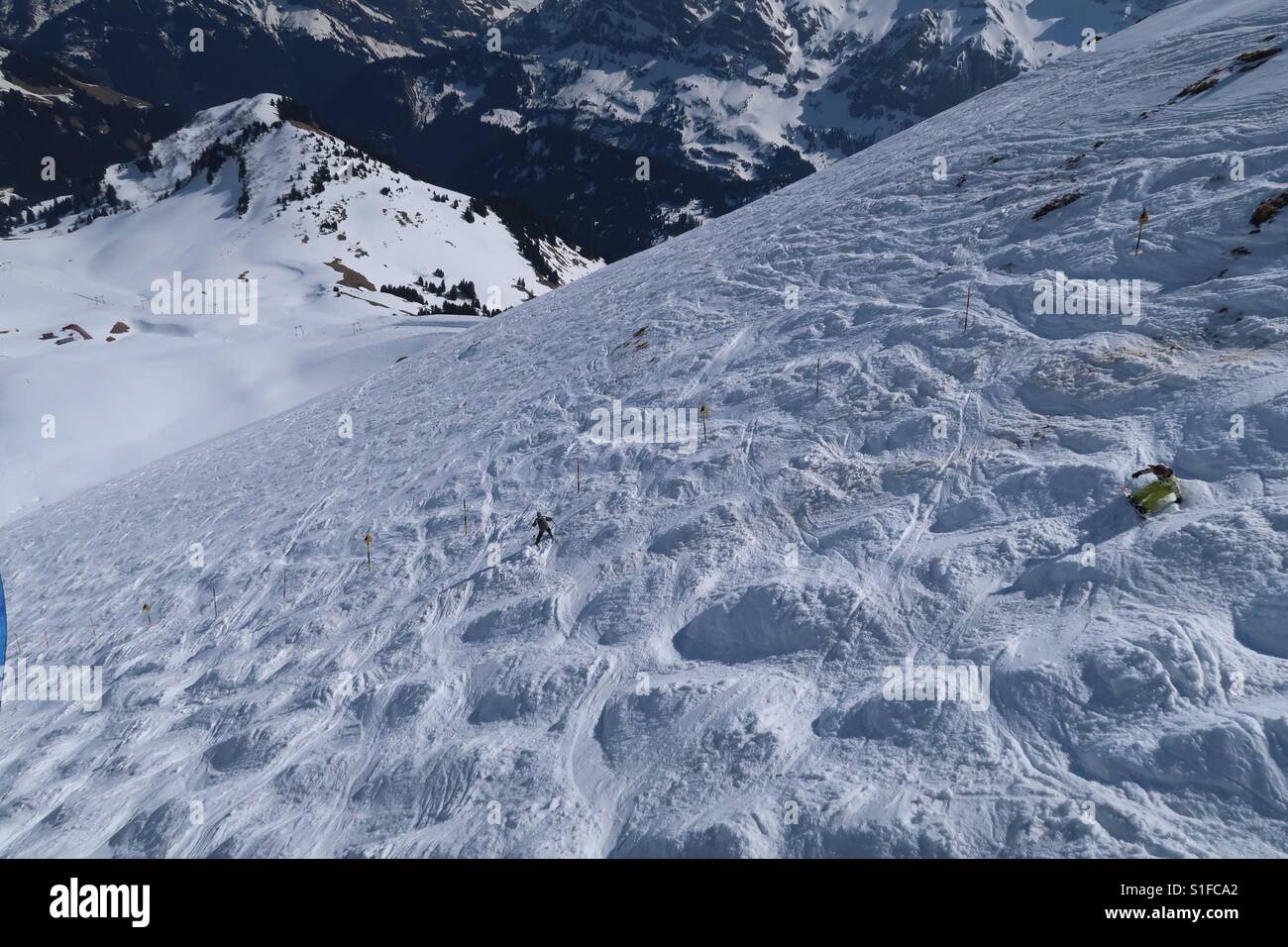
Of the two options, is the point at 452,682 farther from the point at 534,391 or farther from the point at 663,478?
the point at 534,391

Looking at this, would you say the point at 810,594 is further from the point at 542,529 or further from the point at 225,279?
the point at 225,279

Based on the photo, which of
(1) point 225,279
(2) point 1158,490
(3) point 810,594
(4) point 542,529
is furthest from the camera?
(1) point 225,279

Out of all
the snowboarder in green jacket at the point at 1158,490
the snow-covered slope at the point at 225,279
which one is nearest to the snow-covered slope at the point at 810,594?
the snowboarder in green jacket at the point at 1158,490

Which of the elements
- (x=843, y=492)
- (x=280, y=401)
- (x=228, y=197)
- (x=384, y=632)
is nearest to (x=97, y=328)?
(x=280, y=401)

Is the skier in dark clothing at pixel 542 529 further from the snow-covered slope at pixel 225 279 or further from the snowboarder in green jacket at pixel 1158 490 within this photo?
the snow-covered slope at pixel 225 279

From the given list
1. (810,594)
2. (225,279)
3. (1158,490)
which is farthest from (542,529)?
(225,279)

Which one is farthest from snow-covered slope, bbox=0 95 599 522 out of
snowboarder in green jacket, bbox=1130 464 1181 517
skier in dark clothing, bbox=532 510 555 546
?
snowboarder in green jacket, bbox=1130 464 1181 517

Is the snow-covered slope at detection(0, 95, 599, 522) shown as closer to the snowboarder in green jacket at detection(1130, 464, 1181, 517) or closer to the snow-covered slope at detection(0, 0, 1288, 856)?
the snow-covered slope at detection(0, 0, 1288, 856)
